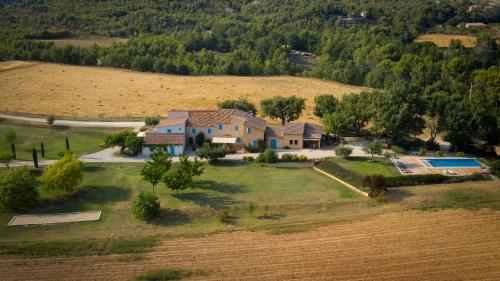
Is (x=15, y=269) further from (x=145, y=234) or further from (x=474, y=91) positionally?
(x=474, y=91)

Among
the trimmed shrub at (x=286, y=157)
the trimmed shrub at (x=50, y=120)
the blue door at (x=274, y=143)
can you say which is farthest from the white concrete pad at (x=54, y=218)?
the trimmed shrub at (x=50, y=120)

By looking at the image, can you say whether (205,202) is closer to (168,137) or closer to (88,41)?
(168,137)

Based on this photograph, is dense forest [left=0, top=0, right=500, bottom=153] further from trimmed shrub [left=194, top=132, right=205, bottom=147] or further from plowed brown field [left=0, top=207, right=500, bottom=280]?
trimmed shrub [left=194, top=132, right=205, bottom=147]

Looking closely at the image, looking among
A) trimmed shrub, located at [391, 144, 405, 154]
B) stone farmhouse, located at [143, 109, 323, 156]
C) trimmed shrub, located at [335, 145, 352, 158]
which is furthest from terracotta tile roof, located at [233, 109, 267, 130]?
trimmed shrub, located at [391, 144, 405, 154]

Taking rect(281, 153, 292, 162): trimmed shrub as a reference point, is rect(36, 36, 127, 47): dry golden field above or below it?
above

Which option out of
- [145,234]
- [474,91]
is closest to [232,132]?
[145,234]
